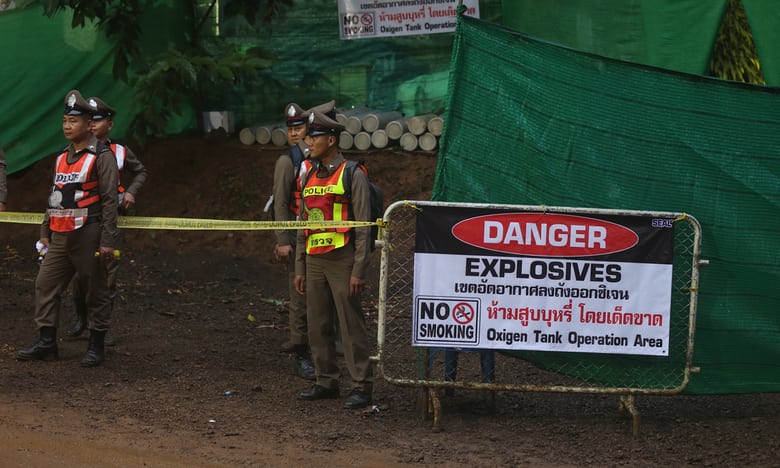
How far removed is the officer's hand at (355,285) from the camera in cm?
742

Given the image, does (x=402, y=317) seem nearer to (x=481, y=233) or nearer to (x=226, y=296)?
(x=226, y=296)

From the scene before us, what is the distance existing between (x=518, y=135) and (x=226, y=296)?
515 centimetres

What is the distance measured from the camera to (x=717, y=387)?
24.5 feet

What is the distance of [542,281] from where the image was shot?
7.18 meters

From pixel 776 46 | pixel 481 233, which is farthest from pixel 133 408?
pixel 776 46

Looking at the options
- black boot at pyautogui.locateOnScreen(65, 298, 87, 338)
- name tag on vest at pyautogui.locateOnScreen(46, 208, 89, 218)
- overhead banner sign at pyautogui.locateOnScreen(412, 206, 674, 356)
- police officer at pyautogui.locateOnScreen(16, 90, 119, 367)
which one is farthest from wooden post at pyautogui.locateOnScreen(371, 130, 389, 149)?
overhead banner sign at pyautogui.locateOnScreen(412, 206, 674, 356)

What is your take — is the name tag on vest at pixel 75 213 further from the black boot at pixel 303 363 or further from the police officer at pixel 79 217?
the black boot at pixel 303 363

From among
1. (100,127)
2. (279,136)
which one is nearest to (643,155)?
(100,127)

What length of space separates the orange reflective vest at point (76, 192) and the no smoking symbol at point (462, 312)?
2.96m

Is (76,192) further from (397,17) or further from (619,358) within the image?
(397,17)

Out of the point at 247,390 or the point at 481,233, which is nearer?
the point at 481,233

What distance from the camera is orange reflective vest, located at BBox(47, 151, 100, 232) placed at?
8336mm

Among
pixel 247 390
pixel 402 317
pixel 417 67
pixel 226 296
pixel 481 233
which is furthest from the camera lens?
pixel 417 67

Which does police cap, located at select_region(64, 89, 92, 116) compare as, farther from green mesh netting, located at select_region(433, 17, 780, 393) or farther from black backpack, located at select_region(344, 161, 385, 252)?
green mesh netting, located at select_region(433, 17, 780, 393)
